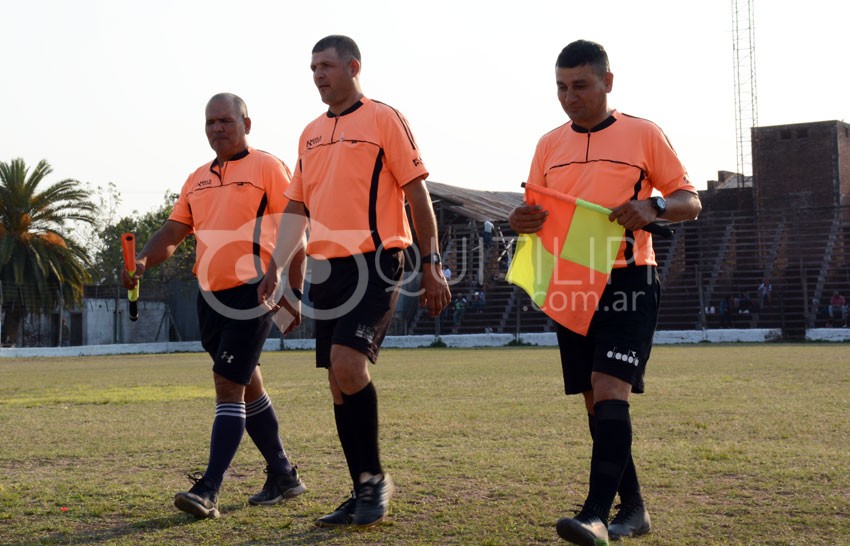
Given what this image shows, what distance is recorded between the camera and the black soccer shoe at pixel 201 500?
528cm

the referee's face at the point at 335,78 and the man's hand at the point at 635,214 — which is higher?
the referee's face at the point at 335,78

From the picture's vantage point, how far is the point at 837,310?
34688 millimetres

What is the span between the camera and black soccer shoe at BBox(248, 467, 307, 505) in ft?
19.3

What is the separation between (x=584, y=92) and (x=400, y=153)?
100cm

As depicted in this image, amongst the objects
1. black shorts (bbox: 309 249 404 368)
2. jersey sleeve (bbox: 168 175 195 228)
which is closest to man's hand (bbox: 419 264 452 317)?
black shorts (bbox: 309 249 404 368)

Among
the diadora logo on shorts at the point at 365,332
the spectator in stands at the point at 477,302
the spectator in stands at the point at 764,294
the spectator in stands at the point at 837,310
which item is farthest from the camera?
the spectator in stands at the point at 477,302

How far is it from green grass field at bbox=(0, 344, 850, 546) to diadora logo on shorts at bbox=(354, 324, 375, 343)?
2.93ft

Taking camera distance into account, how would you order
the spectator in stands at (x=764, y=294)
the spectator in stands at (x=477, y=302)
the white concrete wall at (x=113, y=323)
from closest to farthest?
1. the spectator in stands at (x=764, y=294)
2. the white concrete wall at (x=113, y=323)
3. the spectator in stands at (x=477, y=302)

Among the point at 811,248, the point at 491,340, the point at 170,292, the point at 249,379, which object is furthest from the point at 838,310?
the point at 249,379

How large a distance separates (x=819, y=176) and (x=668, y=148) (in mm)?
45188

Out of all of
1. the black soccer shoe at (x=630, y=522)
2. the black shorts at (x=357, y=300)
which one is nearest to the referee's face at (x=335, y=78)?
the black shorts at (x=357, y=300)

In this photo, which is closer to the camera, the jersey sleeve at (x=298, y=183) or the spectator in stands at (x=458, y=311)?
the jersey sleeve at (x=298, y=183)

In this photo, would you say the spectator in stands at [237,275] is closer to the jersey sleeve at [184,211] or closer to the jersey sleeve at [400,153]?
the jersey sleeve at [184,211]

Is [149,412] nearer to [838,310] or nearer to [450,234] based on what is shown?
[838,310]
